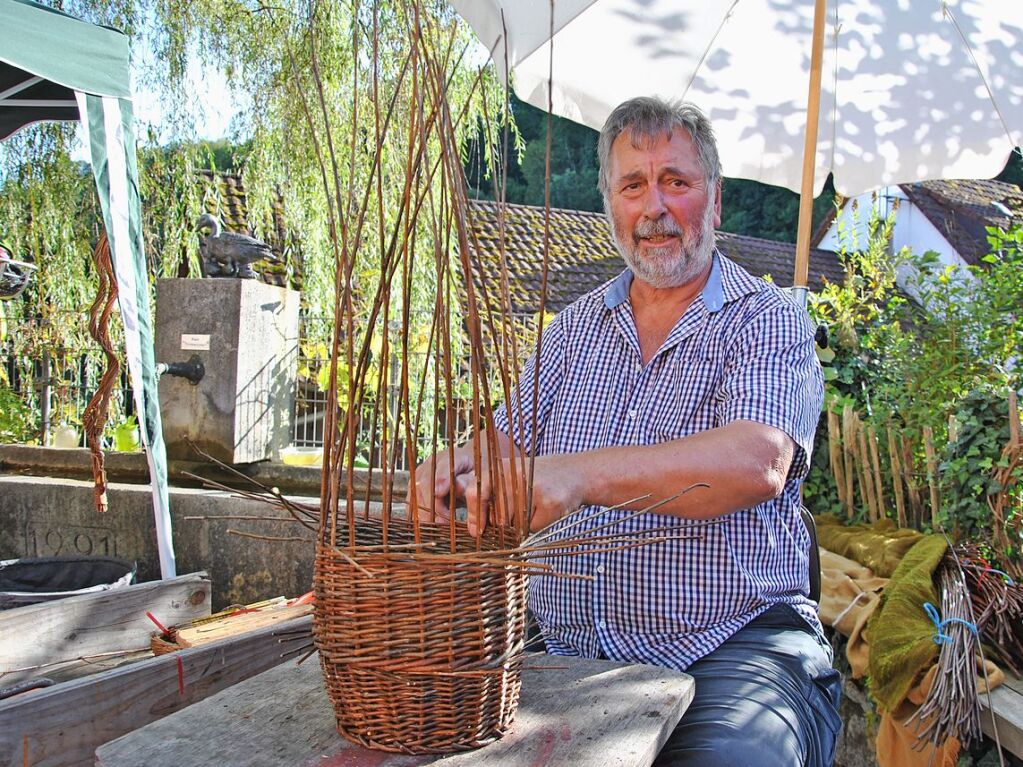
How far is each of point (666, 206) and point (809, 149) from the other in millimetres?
1869

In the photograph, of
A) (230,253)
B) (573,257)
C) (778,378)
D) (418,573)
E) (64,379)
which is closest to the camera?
(418,573)

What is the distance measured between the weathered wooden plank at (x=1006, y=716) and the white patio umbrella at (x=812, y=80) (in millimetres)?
1673

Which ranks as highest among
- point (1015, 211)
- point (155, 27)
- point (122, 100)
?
point (1015, 211)

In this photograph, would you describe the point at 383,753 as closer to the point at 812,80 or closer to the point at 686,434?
the point at 686,434

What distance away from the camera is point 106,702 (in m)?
1.67

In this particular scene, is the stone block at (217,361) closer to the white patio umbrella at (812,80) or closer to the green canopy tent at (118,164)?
the green canopy tent at (118,164)

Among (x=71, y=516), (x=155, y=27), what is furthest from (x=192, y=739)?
(x=155, y=27)

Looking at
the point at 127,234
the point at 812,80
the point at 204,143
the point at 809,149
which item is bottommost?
the point at 127,234

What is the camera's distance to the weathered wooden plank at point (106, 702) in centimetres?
155

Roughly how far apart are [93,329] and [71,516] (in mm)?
1430

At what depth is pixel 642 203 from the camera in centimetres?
203

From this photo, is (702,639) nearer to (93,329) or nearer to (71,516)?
(93,329)

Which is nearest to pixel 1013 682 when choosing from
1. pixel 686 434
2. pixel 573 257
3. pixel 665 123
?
pixel 686 434

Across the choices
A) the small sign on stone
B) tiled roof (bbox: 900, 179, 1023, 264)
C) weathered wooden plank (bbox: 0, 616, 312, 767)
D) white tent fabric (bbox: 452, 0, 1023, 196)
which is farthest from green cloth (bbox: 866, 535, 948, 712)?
tiled roof (bbox: 900, 179, 1023, 264)
